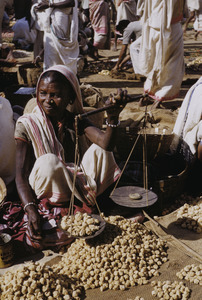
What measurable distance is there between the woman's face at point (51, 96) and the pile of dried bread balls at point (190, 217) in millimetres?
1343

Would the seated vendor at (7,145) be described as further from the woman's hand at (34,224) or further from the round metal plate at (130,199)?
the round metal plate at (130,199)

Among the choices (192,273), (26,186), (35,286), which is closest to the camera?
(35,286)

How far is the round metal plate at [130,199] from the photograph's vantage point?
8.39ft

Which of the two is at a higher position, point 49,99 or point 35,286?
point 49,99

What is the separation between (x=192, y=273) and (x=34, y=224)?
3.61 ft

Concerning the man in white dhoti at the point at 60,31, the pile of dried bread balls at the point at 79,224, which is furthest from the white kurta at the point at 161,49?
the pile of dried bread balls at the point at 79,224

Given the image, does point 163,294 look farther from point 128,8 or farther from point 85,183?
point 128,8

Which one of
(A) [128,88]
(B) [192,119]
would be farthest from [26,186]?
(A) [128,88]

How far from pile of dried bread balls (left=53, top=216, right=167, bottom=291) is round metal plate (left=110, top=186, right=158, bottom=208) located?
0.16 meters

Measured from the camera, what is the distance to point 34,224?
238 cm

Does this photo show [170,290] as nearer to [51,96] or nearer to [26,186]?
[26,186]

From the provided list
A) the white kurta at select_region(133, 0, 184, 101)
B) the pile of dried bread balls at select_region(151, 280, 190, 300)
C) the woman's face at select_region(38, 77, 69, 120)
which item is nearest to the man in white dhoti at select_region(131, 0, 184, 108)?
the white kurta at select_region(133, 0, 184, 101)

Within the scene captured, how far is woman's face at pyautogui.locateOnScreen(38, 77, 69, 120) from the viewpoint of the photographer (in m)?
2.58

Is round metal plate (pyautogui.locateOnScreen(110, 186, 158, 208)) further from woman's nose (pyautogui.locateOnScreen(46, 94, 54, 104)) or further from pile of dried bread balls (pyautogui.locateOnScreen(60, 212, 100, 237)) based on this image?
woman's nose (pyautogui.locateOnScreen(46, 94, 54, 104))
